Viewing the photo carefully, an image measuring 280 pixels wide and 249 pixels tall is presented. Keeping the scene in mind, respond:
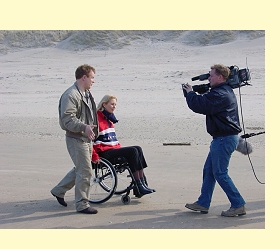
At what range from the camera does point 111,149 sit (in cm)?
719

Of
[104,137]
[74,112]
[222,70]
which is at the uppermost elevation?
[222,70]

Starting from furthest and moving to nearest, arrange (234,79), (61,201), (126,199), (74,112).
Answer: (126,199)
(61,201)
(234,79)
(74,112)

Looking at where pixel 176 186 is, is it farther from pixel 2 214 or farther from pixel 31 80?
pixel 31 80

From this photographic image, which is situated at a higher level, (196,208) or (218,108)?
(218,108)

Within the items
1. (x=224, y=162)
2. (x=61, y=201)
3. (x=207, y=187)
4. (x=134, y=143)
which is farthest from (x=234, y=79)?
(x=134, y=143)

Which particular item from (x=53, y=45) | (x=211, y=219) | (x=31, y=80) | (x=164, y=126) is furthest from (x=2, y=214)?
(x=53, y=45)

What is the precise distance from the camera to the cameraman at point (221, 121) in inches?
249

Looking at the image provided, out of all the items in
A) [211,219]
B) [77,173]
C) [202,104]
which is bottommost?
[211,219]

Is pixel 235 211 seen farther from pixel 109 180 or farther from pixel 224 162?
pixel 109 180

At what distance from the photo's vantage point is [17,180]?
8531 mm

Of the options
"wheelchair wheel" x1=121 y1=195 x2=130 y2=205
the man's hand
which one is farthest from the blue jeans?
the man's hand

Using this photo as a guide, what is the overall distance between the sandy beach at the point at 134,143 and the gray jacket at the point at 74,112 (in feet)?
3.51

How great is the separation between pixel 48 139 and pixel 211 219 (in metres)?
7.14

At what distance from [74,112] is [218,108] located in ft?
5.65
